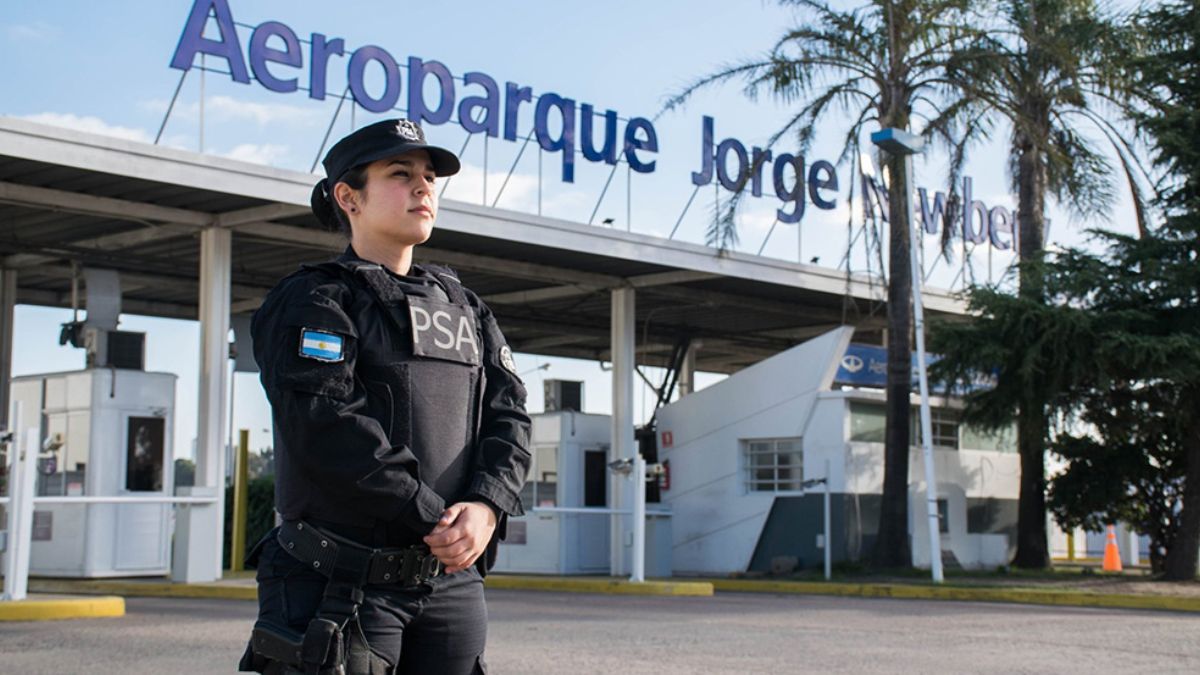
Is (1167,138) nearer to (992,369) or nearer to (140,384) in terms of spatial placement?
(992,369)

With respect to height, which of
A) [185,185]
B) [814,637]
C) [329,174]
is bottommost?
[814,637]

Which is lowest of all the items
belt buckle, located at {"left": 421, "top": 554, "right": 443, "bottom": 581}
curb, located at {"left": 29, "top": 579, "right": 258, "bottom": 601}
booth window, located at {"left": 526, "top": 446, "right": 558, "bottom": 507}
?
curb, located at {"left": 29, "top": 579, "right": 258, "bottom": 601}

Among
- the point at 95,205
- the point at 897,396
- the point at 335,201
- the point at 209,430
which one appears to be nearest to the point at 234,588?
the point at 209,430

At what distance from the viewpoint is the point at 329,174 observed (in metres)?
3.55

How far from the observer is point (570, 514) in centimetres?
2473

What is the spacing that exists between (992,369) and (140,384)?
12011 millimetres

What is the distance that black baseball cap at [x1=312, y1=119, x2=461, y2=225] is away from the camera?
11.2ft

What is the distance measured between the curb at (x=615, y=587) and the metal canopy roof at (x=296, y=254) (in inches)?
183

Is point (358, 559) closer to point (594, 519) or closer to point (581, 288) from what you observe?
point (581, 288)

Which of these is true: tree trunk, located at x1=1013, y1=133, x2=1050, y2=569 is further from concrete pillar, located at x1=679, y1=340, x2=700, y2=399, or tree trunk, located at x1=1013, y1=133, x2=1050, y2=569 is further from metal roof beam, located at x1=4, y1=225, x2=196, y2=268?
metal roof beam, located at x1=4, y1=225, x2=196, y2=268

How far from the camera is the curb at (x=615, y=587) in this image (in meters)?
18.3

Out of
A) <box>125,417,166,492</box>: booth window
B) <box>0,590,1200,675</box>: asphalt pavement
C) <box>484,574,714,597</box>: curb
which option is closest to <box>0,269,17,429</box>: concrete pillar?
<box>125,417,166,492</box>: booth window

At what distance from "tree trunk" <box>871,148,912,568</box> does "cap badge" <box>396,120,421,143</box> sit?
61.7 feet

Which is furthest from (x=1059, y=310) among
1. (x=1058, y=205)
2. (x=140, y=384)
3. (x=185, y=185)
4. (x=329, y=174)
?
(x=329, y=174)
